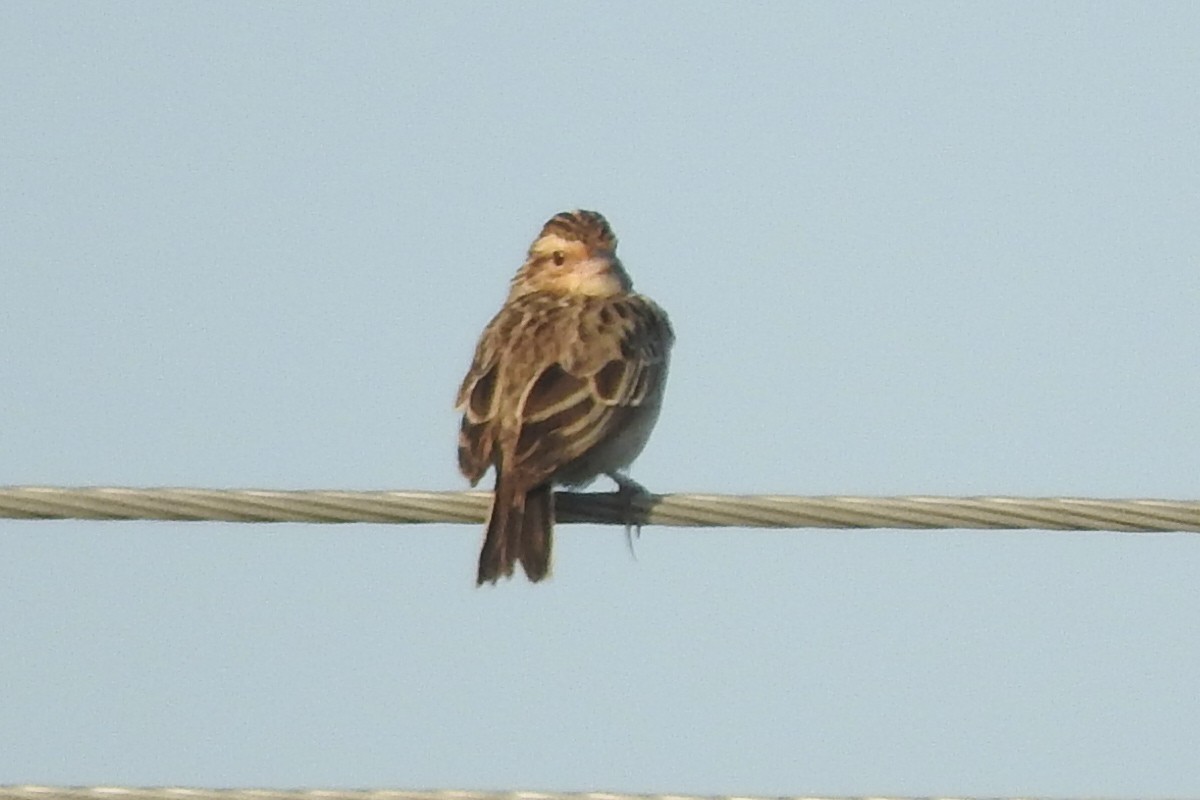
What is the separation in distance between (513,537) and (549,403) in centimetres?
83

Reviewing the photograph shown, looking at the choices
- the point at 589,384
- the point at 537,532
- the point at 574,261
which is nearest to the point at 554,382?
the point at 589,384

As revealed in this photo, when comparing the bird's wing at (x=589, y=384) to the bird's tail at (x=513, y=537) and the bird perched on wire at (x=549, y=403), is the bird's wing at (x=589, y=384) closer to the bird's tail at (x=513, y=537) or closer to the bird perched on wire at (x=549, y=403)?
the bird perched on wire at (x=549, y=403)

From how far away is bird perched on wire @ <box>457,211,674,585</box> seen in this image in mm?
11344

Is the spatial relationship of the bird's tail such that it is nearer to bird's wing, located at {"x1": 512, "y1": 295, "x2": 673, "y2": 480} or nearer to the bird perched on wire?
the bird perched on wire

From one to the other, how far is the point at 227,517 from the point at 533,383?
11.2ft

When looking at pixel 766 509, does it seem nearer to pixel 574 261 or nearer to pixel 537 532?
pixel 537 532

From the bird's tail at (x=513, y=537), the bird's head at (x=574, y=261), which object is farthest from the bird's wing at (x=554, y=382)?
the bird's head at (x=574, y=261)

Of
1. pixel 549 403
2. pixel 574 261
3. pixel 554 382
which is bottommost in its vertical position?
pixel 549 403

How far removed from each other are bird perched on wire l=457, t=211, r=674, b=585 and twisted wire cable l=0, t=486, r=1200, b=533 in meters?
2.34

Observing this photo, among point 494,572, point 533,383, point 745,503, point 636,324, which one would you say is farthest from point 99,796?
point 636,324

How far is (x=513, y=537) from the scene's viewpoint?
11.3 m

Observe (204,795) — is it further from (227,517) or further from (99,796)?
(227,517)

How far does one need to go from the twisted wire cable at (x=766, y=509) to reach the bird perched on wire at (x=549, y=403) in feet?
7.69

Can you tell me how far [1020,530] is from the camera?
8.84 meters
